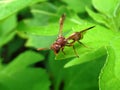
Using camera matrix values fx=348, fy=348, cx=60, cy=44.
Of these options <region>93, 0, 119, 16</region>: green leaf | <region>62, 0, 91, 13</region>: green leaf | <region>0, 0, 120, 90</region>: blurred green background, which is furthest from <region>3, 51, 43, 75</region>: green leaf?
<region>93, 0, 119, 16</region>: green leaf

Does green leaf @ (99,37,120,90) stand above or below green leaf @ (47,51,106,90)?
above

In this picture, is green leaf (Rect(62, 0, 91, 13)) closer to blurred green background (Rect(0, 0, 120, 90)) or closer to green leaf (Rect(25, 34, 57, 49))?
blurred green background (Rect(0, 0, 120, 90))

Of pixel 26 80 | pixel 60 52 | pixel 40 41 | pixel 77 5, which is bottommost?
pixel 26 80

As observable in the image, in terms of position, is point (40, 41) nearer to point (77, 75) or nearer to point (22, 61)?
point (22, 61)

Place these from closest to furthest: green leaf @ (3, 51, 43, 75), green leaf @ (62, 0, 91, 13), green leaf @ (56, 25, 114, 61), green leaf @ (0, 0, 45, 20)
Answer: green leaf @ (56, 25, 114, 61)
green leaf @ (0, 0, 45, 20)
green leaf @ (3, 51, 43, 75)
green leaf @ (62, 0, 91, 13)

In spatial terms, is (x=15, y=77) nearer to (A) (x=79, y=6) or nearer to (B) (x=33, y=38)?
(B) (x=33, y=38)

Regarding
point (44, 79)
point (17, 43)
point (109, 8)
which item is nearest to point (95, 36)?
point (109, 8)

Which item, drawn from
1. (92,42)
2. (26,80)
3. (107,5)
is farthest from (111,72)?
(26,80)

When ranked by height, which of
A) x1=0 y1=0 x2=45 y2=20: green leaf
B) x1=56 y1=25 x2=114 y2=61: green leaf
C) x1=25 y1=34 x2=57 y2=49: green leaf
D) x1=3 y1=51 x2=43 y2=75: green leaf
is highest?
x1=0 y1=0 x2=45 y2=20: green leaf
